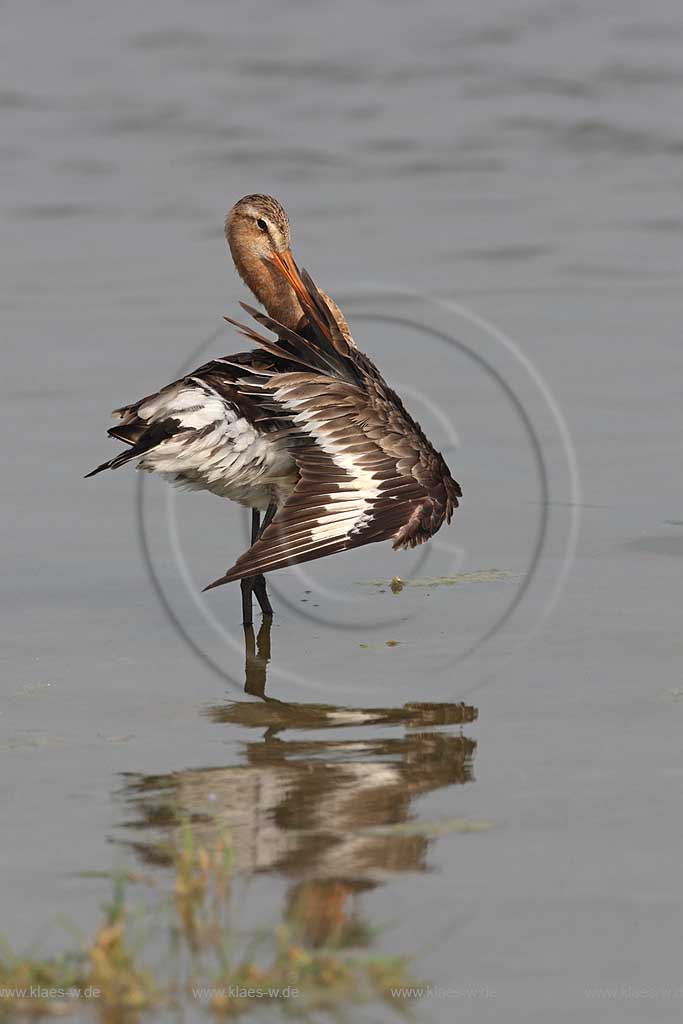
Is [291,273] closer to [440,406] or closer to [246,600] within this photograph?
[246,600]

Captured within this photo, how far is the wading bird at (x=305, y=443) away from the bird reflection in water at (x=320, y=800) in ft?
1.85

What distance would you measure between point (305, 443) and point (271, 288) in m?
1.42

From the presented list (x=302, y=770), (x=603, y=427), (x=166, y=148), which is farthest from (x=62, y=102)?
(x=302, y=770)

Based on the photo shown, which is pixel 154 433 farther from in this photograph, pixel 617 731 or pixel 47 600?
pixel 617 731

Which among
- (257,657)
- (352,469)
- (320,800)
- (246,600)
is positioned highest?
(352,469)

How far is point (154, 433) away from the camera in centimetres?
589

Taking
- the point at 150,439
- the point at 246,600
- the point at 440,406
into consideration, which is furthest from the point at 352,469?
the point at 440,406

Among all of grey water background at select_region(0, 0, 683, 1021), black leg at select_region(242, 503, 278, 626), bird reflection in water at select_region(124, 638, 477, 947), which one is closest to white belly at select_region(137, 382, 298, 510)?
black leg at select_region(242, 503, 278, 626)

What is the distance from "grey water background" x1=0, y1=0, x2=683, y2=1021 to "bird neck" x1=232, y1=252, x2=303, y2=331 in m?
0.86

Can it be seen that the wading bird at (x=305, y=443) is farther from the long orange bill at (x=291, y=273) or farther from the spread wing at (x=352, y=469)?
the long orange bill at (x=291, y=273)

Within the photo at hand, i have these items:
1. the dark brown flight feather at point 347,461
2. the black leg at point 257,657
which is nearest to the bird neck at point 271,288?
the dark brown flight feather at point 347,461

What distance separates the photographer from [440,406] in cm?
864

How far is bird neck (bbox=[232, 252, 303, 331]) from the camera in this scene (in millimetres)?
7234

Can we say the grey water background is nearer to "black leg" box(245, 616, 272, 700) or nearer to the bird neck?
"black leg" box(245, 616, 272, 700)
